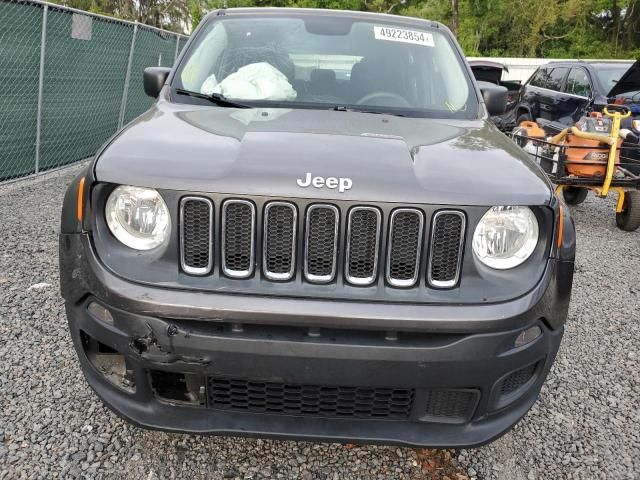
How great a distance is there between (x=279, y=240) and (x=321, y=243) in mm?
142

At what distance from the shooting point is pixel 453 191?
1.93m

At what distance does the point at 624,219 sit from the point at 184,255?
6363 millimetres

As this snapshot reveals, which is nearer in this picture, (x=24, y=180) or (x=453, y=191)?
(x=453, y=191)

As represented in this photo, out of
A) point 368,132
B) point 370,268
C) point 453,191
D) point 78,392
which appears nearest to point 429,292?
point 370,268

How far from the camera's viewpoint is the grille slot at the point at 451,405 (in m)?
2.01

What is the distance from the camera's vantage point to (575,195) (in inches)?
307

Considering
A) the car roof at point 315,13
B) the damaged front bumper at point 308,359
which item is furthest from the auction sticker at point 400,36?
the damaged front bumper at point 308,359

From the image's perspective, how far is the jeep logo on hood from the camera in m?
1.89

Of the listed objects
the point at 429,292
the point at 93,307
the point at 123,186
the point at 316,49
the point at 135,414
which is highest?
the point at 316,49

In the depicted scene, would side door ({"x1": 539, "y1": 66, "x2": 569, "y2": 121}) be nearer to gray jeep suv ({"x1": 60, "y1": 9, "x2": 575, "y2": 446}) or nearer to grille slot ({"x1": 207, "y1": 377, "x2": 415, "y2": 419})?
gray jeep suv ({"x1": 60, "y1": 9, "x2": 575, "y2": 446})

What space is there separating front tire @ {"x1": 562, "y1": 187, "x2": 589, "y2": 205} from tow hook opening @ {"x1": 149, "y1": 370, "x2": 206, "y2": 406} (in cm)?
700

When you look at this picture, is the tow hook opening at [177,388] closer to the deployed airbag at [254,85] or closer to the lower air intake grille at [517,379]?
the lower air intake grille at [517,379]

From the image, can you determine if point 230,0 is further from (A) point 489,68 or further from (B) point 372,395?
(B) point 372,395

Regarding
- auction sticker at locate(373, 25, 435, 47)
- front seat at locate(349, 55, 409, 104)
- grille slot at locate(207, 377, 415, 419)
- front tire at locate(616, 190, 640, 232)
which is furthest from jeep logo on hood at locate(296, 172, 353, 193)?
front tire at locate(616, 190, 640, 232)
